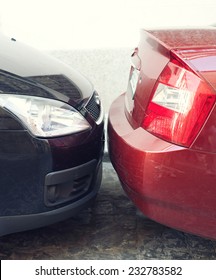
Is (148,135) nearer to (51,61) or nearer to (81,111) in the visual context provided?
(81,111)

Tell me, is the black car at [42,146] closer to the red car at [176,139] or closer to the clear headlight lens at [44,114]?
the clear headlight lens at [44,114]

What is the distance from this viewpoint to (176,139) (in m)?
2.10

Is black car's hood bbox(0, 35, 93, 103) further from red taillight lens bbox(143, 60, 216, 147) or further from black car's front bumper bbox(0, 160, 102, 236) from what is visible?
red taillight lens bbox(143, 60, 216, 147)

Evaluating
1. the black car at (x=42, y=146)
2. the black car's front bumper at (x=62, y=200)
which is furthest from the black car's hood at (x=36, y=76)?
the black car's front bumper at (x=62, y=200)

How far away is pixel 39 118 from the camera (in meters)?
2.27

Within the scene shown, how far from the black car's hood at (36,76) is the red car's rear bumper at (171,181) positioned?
0.47 m

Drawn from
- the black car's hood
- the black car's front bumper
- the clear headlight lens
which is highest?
the black car's hood

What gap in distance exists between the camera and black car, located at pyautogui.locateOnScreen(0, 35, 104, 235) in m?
2.21

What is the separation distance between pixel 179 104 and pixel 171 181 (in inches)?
15.4

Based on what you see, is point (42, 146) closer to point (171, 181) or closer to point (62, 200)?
point (62, 200)

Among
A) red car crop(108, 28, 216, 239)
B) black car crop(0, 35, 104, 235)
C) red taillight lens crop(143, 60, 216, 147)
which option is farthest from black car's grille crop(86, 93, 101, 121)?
red taillight lens crop(143, 60, 216, 147)

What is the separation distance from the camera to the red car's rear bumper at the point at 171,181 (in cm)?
208

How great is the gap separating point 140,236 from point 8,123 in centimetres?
118

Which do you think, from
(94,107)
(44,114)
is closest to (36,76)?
(44,114)
